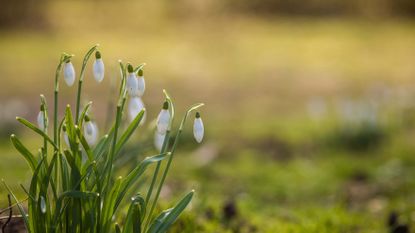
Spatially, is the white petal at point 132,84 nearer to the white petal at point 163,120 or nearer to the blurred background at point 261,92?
the white petal at point 163,120

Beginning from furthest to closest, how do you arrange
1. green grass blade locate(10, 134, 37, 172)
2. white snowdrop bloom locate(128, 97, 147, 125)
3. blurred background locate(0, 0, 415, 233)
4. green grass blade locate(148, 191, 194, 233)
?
blurred background locate(0, 0, 415, 233), white snowdrop bloom locate(128, 97, 147, 125), green grass blade locate(148, 191, 194, 233), green grass blade locate(10, 134, 37, 172)

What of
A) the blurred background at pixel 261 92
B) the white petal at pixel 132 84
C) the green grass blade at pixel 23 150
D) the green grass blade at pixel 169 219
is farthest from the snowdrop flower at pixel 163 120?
the blurred background at pixel 261 92

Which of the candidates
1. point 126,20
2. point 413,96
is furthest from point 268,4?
point 413,96

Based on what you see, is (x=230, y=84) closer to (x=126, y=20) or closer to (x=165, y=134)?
(x=126, y=20)

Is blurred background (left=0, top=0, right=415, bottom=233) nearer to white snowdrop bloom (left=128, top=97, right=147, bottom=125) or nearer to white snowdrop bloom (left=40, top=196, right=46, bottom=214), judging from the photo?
white snowdrop bloom (left=128, top=97, right=147, bottom=125)

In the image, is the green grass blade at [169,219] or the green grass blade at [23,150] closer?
the green grass blade at [23,150]

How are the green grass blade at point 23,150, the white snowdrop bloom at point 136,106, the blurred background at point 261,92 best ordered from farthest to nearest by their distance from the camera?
the blurred background at point 261,92
the white snowdrop bloom at point 136,106
the green grass blade at point 23,150

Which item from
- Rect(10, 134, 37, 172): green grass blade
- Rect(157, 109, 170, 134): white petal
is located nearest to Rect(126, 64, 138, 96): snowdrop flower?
Rect(157, 109, 170, 134): white petal

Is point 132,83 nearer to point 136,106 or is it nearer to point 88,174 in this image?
point 136,106
